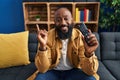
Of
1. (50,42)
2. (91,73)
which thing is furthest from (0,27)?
(91,73)

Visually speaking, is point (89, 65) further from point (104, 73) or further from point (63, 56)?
point (104, 73)

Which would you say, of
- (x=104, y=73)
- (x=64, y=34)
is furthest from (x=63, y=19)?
(x=104, y=73)

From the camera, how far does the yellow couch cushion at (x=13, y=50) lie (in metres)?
2.19

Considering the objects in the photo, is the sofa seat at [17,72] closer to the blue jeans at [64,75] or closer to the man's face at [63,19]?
the blue jeans at [64,75]

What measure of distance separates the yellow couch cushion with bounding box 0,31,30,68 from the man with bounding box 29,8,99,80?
0.44 metres

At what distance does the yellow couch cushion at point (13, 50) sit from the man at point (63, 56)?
0.44m

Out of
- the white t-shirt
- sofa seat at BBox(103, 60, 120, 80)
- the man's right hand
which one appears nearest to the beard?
the white t-shirt

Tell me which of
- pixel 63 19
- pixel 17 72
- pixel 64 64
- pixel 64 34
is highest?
pixel 63 19

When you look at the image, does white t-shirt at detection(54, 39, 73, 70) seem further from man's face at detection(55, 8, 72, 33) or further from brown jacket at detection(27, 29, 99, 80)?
Result: man's face at detection(55, 8, 72, 33)

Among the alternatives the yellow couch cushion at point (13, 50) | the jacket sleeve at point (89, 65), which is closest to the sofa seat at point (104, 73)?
the jacket sleeve at point (89, 65)

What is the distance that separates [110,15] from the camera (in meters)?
3.19

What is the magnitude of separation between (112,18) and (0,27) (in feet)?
6.44

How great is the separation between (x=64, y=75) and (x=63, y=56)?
0.18 m

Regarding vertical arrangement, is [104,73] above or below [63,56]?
below
